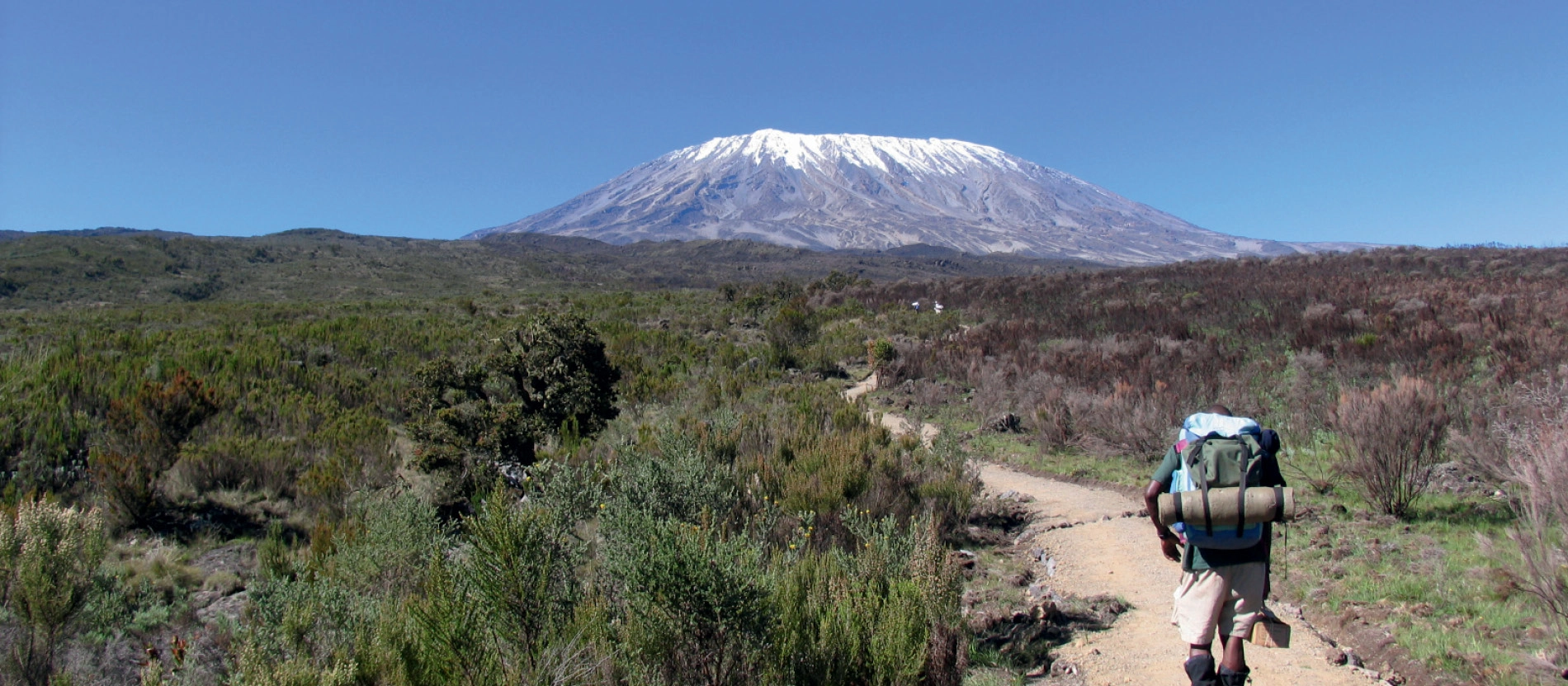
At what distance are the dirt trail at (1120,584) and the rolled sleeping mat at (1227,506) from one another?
1024 mm

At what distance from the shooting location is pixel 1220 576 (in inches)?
110

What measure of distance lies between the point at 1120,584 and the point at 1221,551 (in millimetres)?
1870

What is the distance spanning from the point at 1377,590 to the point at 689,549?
3.85m

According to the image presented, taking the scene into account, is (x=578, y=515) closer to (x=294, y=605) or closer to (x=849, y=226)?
(x=294, y=605)

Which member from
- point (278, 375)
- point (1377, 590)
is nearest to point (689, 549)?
point (1377, 590)

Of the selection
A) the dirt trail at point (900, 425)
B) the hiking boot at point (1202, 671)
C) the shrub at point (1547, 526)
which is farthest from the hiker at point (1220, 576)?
the dirt trail at point (900, 425)

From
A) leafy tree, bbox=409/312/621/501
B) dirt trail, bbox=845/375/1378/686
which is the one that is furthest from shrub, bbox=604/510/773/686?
leafy tree, bbox=409/312/621/501

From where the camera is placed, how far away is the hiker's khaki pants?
2.77 metres

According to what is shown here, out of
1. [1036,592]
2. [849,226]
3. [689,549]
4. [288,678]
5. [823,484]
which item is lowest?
[1036,592]

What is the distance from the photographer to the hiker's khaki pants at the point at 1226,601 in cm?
277

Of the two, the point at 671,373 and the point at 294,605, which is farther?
the point at 671,373

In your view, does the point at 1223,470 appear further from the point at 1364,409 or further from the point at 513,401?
the point at 513,401

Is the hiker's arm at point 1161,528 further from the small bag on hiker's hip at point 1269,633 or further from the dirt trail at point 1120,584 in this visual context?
the dirt trail at point 1120,584

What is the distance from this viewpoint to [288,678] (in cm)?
194
